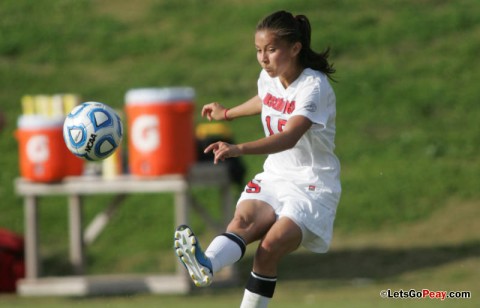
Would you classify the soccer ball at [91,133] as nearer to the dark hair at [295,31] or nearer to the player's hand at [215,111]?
the player's hand at [215,111]

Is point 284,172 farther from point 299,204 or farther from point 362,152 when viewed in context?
point 362,152

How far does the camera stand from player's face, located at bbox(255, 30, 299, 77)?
703 cm

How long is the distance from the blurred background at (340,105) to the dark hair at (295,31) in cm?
411

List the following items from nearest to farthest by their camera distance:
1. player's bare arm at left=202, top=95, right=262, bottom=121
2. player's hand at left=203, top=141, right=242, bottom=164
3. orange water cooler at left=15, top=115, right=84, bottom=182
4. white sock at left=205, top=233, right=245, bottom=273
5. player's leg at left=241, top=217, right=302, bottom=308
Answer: player's hand at left=203, top=141, right=242, bottom=164 < white sock at left=205, top=233, right=245, bottom=273 < player's leg at left=241, top=217, right=302, bottom=308 < player's bare arm at left=202, top=95, right=262, bottom=121 < orange water cooler at left=15, top=115, right=84, bottom=182

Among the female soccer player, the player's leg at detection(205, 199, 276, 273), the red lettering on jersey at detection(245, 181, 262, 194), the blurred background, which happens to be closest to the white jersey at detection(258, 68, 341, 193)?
the female soccer player

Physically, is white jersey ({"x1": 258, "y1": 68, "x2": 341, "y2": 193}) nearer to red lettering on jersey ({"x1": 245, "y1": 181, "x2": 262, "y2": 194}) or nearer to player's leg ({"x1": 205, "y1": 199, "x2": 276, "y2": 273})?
red lettering on jersey ({"x1": 245, "y1": 181, "x2": 262, "y2": 194})

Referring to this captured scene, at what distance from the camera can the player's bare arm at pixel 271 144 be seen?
21.0ft

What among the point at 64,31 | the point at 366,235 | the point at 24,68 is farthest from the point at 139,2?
the point at 366,235

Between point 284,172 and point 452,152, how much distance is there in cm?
898

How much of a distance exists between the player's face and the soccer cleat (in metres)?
1.16

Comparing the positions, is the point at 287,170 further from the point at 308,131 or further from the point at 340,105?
the point at 340,105

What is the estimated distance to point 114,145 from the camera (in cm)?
765

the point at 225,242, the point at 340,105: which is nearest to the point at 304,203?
the point at 225,242

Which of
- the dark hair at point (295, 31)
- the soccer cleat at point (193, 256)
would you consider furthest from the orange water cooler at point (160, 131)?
the soccer cleat at point (193, 256)
